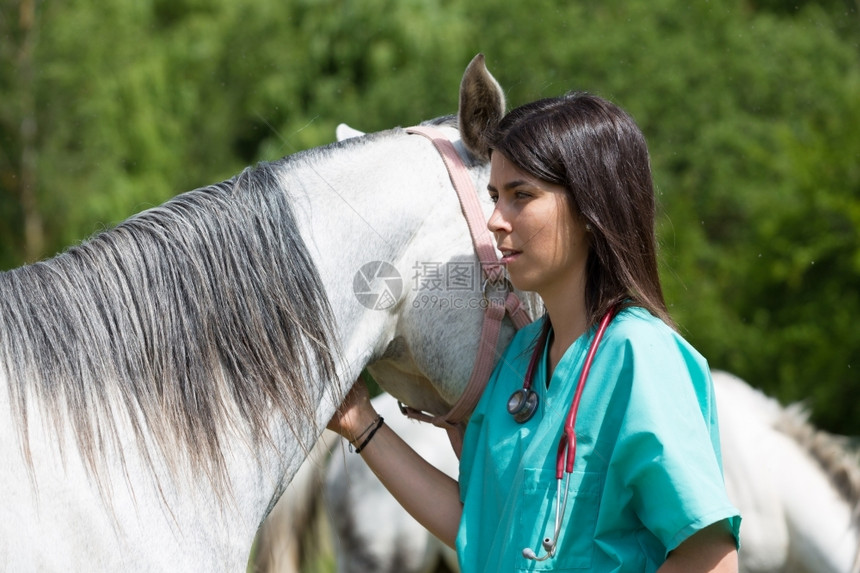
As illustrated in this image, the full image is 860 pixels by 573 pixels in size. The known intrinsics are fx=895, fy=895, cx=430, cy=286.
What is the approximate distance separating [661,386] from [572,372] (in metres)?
0.16

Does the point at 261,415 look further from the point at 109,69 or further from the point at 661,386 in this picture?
the point at 109,69

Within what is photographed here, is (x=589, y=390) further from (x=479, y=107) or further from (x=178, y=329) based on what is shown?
(x=178, y=329)

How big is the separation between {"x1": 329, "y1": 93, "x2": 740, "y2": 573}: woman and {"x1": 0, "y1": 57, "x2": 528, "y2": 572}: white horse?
137 mm

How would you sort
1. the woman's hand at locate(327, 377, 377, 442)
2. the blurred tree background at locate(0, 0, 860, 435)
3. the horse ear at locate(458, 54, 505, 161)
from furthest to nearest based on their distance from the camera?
the blurred tree background at locate(0, 0, 860, 435)
the woman's hand at locate(327, 377, 377, 442)
the horse ear at locate(458, 54, 505, 161)

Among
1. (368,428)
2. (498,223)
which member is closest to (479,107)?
(498,223)

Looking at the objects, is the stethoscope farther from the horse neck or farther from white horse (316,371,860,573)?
white horse (316,371,860,573)

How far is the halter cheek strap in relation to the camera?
1.57 metres

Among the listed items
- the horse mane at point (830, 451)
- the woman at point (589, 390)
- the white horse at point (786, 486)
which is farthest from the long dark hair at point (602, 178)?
the horse mane at point (830, 451)

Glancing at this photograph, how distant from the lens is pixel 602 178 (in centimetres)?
142

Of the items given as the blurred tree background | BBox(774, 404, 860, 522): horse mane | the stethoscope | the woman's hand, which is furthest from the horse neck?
the blurred tree background

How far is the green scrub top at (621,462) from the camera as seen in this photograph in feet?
4.22

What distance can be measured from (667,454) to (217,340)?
70 centimetres

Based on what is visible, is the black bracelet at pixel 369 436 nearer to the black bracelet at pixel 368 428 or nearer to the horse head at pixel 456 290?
the black bracelet at pixel 368 428

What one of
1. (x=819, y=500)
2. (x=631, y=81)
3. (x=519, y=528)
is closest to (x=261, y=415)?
(x=519, y=528)
